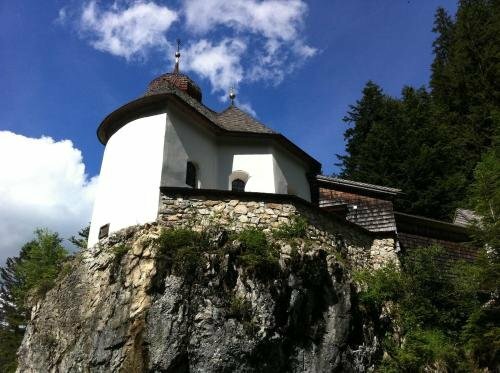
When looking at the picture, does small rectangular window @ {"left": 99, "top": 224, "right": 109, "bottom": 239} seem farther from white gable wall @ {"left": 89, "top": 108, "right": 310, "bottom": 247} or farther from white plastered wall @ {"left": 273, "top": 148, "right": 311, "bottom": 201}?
white plastered wall @ {"left": 273, "top": 148, "right": 311, "bottom": 201}

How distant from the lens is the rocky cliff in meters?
11.0

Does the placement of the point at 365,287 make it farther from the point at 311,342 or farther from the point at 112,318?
the point at 112,318

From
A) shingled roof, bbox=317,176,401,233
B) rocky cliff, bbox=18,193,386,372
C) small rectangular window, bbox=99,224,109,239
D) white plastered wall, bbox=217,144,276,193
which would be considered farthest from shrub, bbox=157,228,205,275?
shingled roof, bbox=317,176,401,233

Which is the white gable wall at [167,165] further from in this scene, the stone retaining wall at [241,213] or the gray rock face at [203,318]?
the gray rock face at [203,318]

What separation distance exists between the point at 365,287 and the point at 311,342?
3004 mm

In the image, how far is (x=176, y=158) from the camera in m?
14.8

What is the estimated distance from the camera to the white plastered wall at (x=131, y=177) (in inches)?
544

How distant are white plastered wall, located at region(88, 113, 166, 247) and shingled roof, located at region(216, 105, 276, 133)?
11.6 feet

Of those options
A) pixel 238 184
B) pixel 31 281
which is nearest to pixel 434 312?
pixel 238 184

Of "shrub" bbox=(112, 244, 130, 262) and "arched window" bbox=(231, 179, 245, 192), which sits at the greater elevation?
"arched window" bbox=(231, 179, 245, 192)

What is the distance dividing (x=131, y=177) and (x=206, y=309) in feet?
17.1

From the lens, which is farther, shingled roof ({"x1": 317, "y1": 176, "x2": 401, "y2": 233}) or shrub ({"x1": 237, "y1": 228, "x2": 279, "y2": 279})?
shingled roof ({"x1": 317, "y1": 176, "x2": 401, "y2": 233})

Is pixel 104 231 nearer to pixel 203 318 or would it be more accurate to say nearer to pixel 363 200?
pixel 203 318

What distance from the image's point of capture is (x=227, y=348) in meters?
10.9
